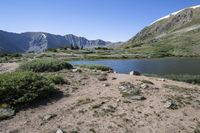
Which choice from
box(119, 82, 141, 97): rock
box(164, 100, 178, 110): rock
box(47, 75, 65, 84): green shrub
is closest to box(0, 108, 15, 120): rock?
box(47, 75, 65, 84): green shrub

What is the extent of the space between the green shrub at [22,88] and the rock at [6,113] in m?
0.72

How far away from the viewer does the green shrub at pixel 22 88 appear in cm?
1814

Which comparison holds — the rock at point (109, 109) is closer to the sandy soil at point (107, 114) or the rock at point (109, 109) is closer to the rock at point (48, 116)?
the sandy soil at point (107, 114)

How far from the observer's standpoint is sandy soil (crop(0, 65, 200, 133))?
15164 millimetres

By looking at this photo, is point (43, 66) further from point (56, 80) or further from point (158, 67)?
point (158, 67)

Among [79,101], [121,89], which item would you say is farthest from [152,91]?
[79,101]

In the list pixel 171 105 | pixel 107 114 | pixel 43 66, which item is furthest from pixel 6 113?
pixel 43 66

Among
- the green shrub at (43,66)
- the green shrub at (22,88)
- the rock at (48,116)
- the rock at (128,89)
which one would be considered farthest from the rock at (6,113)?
the green shrub at (43,66)

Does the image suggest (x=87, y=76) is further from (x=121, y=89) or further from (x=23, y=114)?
(x=23, y=114)

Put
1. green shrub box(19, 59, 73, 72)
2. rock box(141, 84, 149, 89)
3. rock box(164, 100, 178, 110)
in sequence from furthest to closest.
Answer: green shrub box(19, 59, 73, 72)
rock box(141, 84, 149, 89)
rock box(164, 100, 178, 110)

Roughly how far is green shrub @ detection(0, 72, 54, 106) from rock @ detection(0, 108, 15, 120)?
2.36 feet

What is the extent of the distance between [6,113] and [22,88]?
250 cm

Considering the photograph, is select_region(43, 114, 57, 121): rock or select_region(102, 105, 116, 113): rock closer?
select_region(43, 114, 57, 121): rock

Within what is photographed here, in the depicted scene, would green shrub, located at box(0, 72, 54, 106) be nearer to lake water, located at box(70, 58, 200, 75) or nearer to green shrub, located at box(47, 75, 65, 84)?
green shrub, located at box(47, 75, 65, 84)
